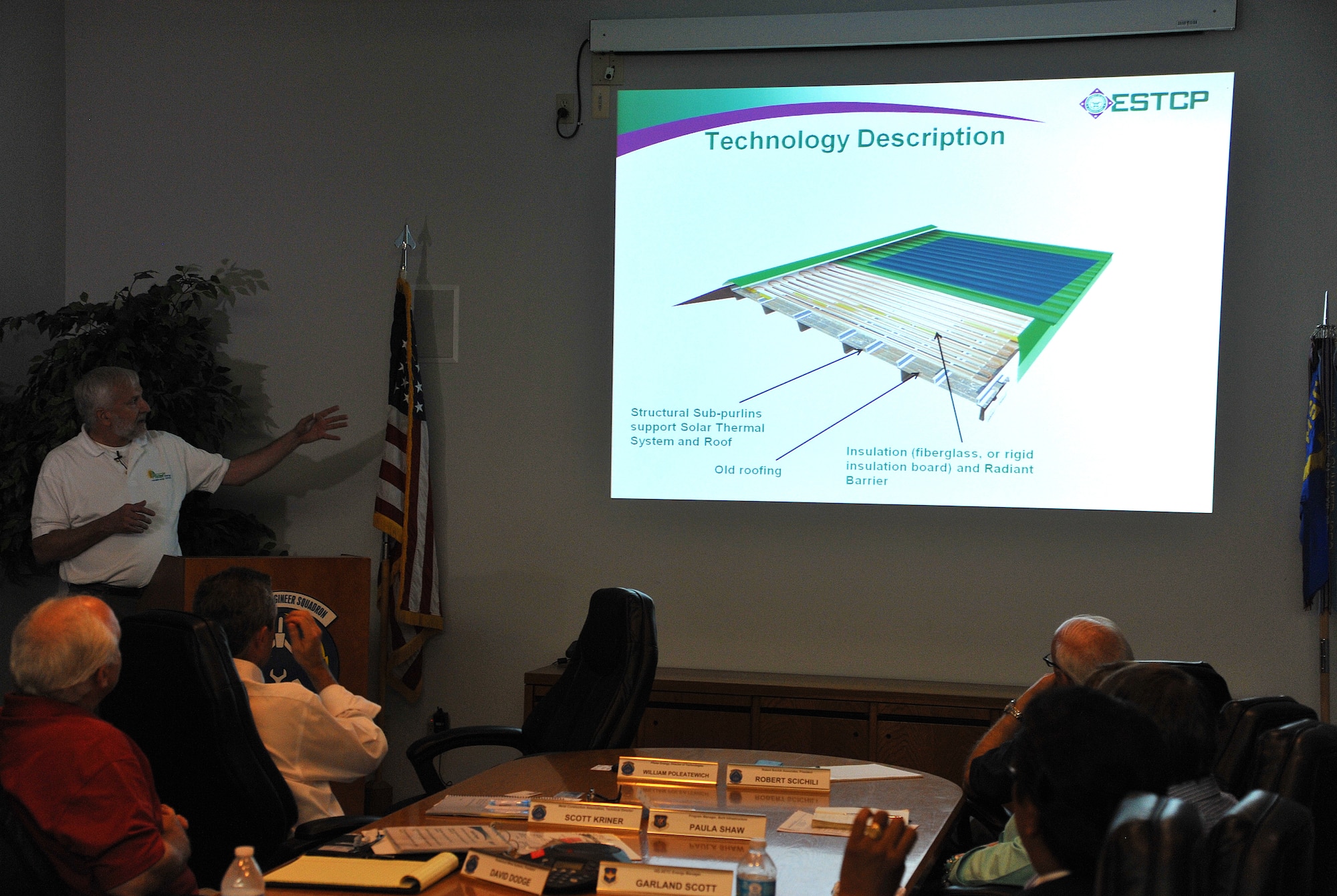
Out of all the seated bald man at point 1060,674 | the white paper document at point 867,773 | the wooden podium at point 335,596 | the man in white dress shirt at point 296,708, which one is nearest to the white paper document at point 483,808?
the man in white dress shirt at point 296,708

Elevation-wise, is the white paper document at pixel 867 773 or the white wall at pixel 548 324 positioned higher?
the white wall at pixel 548 324

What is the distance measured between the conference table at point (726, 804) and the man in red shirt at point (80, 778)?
326 mm

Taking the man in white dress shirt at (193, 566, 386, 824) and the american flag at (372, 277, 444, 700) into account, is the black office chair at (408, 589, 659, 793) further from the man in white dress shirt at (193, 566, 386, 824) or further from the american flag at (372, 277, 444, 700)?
the american flag at (372, 277, 444, 700)

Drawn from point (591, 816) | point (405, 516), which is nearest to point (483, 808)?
point (591, 816)

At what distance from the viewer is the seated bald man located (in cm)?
260

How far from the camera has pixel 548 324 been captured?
4844 mm

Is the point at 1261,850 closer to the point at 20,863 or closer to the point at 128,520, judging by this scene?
the point at 20,863

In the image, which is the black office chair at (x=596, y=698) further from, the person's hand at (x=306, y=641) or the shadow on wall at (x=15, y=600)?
the shadow on wall at (x=15, y=600)

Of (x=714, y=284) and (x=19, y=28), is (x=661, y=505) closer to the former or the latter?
(x=714, y=284)

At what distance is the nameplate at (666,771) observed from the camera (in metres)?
2.74

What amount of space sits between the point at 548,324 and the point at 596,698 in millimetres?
1993

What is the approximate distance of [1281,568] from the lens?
430 cm

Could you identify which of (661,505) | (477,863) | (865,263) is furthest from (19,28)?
(477,863)

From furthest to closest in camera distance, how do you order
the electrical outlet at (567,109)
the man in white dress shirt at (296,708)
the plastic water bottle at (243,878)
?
the electrical outlet at (567,109) → the man in white dress shirt at (296,708) → the plastic water bottle at (243,878)
